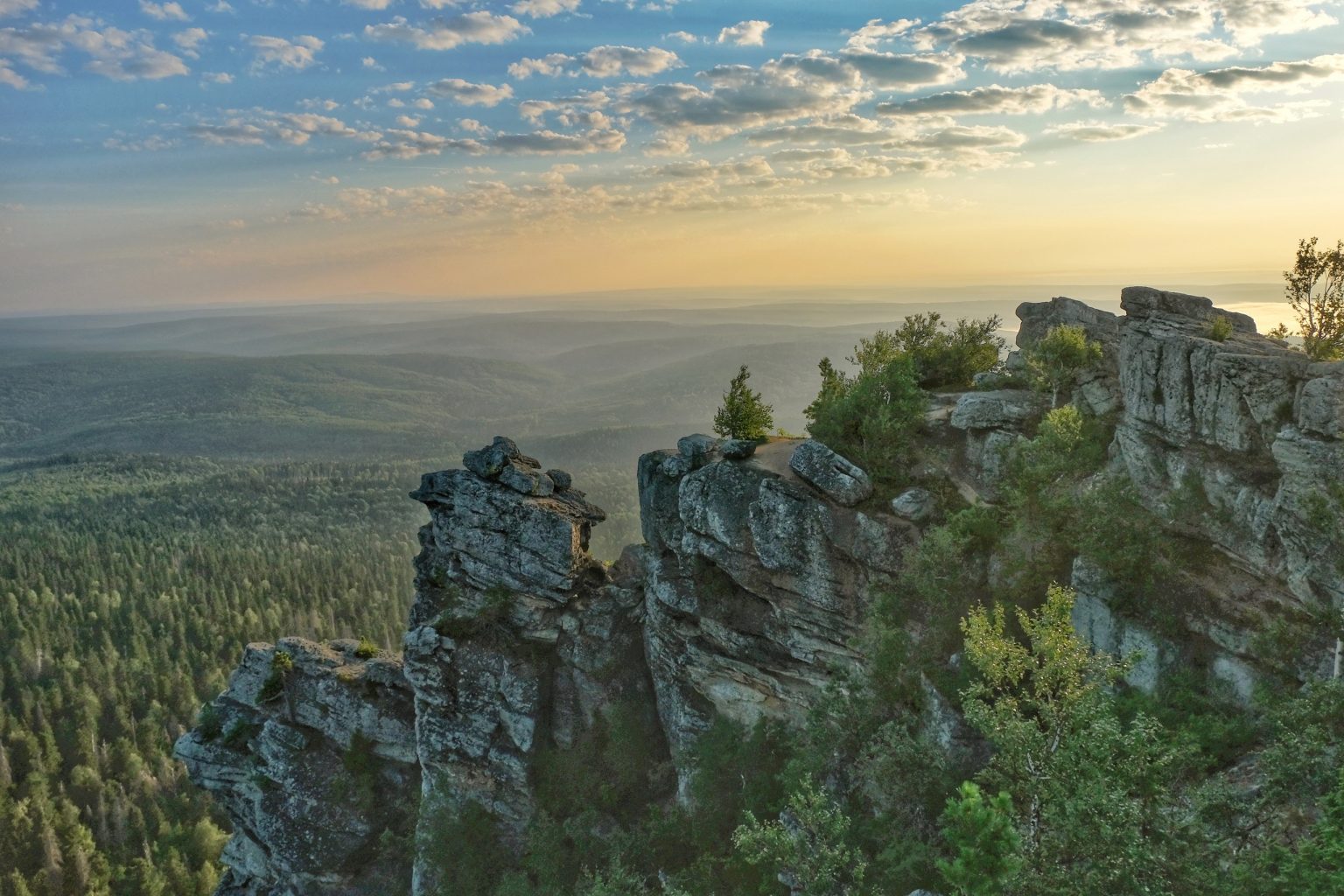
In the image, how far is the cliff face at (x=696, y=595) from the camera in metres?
27.6

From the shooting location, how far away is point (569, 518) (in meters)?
47.4

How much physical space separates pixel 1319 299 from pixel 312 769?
6170cm

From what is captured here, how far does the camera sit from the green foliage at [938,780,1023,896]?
53.7 feet

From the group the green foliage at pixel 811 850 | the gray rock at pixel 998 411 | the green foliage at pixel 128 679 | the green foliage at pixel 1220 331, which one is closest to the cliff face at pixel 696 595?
the gray rock at pixel 998 411

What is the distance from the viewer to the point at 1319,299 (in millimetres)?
30094

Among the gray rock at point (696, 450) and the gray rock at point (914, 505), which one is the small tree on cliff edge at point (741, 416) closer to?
the gray rock at point (696, 450)

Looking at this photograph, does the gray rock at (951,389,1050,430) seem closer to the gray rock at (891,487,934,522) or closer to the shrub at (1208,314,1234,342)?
the gray rock at (891,487,934,522)

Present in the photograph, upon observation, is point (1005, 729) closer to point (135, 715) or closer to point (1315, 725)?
point (1315, 725)

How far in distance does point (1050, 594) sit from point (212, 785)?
58396mm

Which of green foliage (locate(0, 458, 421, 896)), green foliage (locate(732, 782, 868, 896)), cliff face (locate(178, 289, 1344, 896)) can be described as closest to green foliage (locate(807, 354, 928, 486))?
cliff face (locate(178, 289, 1344, 896))

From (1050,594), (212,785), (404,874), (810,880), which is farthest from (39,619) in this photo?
(1050,594)

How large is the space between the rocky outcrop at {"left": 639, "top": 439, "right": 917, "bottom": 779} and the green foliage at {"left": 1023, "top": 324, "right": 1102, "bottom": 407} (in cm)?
1140

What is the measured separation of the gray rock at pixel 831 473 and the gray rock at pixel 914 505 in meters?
1.66

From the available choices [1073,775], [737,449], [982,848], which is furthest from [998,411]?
[982,848]
